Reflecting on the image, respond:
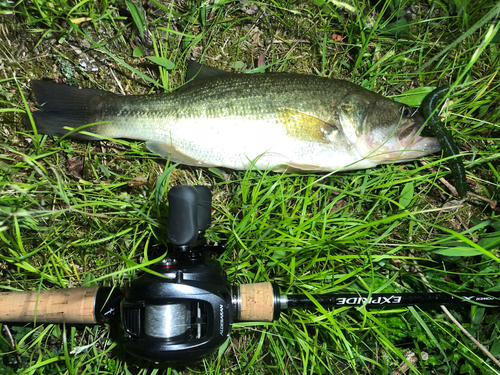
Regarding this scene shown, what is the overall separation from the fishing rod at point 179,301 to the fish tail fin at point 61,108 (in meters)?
1.20

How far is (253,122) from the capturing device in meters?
2.27

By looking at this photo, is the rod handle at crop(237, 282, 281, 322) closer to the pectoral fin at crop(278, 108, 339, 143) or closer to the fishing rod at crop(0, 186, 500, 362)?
the fishing rod at crop(0, 186, 500, 362)

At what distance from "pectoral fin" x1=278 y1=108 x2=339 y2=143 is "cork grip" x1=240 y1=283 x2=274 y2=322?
1.09m

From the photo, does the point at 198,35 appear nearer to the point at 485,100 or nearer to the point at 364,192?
the point at 364,192

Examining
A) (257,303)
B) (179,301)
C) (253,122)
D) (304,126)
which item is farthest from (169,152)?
(257,303)

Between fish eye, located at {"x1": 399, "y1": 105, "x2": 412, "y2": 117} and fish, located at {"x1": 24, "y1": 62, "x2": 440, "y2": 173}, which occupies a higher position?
fish eye, located at {"x1": 399, "y1": 105, "x2": 412, "y2": 117}

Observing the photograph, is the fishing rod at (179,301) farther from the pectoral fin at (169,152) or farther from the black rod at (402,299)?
the pectoral fin at (169,152)

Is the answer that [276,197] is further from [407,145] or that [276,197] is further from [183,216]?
[407,145]

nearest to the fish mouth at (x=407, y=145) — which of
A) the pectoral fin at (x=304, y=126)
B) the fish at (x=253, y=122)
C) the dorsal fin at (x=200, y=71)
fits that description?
the fish at (x=253, y=122)

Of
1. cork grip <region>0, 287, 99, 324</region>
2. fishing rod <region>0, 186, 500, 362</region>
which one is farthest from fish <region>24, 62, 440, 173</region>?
cork grip <region>0, 287, 99, 324</region>

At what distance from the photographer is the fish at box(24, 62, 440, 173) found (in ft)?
7.48

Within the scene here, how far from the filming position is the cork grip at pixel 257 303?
1.92 meters

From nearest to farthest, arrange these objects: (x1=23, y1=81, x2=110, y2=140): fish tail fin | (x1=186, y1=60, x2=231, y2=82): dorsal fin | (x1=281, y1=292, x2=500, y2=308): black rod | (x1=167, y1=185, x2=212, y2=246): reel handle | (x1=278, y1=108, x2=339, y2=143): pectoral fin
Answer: (x1=167, y1=185, x2=212, y2=246): reel handle
(x1=281, y1=292, x2=500, y2=308): black rod
(x1=278, y1=108, x2=339, y2=143): pectoral fin
(x1=23, y1=81, x2=110, y2=140): fish tail fin
(x1=186, y1=60, x2=231, y2=82): dorsal fin

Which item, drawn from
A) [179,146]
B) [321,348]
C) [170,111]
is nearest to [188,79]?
[170,111]
